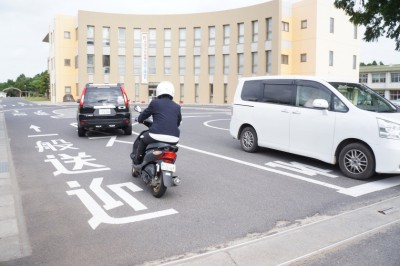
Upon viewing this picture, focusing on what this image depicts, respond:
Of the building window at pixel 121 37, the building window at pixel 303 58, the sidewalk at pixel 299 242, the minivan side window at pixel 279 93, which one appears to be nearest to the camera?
the sidewalk at pixel 299 242

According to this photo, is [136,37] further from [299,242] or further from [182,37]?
[299,242]

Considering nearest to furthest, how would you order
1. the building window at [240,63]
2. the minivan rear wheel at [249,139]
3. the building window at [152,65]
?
1. the minivan rear wheel at [249,139]
2. the building window at [240,63]
3. the building window at [152,65]

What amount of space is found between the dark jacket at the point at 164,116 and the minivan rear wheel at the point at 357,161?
334cm

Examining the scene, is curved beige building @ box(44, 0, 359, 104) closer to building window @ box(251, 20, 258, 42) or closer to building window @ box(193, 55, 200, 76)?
building window @ box(251, 20, 258, 42)

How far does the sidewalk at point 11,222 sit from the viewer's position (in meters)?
3.83

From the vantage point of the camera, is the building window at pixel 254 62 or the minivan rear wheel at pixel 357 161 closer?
the minivan rear wheel at pixel 357 161

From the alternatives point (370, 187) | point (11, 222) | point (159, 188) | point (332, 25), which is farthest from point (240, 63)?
point (11, 222)

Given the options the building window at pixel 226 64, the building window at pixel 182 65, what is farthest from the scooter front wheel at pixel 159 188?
the building window at pixel 182 65

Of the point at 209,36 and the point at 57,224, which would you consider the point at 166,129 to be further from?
the point at 209,36

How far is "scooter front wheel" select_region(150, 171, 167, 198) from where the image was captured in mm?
5523

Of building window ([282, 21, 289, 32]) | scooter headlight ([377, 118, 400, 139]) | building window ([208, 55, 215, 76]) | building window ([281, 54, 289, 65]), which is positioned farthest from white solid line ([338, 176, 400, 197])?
building window ([208, 55, 215, 76])

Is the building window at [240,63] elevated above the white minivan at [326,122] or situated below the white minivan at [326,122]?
above

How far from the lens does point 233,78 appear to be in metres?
43.7

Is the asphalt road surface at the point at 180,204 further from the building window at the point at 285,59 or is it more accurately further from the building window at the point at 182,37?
the building window at the point at 182,37
